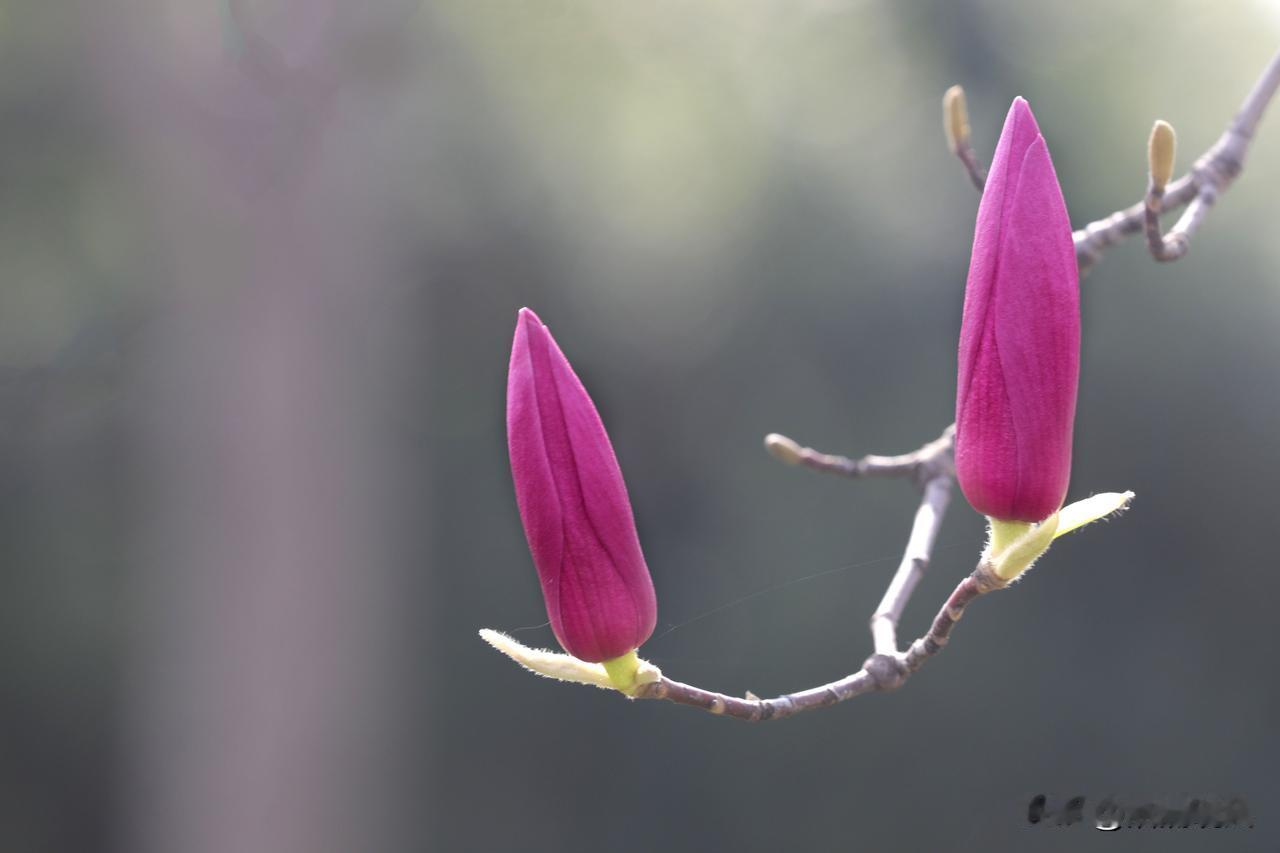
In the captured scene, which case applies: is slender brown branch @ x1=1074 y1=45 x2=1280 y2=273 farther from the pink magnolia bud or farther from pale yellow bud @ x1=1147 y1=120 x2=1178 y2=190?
the pink magnolia bud

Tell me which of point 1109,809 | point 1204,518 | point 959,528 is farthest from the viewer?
point 1204,518

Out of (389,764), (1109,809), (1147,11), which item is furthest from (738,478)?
(1109,809)

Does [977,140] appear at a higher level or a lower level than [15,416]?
higher

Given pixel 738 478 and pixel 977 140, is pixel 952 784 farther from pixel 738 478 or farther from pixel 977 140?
pixel 977 140

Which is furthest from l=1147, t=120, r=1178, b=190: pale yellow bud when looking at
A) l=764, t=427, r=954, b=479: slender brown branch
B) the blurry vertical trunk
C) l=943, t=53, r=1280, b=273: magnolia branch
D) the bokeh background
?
the blurry vertical trunk

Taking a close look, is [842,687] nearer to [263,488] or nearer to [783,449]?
[783,449]

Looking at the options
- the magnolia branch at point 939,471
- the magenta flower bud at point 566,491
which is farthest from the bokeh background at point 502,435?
the magenta flower bud at point 566,491

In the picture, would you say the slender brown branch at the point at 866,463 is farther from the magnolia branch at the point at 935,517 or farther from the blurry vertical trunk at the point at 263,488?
the blurry vertical trunk at the point at 263,488
